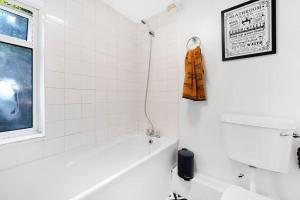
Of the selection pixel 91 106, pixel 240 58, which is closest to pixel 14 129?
pixel 91 106

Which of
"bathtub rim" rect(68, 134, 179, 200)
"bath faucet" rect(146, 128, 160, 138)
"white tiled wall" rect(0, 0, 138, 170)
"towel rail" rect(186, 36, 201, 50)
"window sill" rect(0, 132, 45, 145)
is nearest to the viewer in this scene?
"bathtub rim" rect(68, 134, 179, 200)

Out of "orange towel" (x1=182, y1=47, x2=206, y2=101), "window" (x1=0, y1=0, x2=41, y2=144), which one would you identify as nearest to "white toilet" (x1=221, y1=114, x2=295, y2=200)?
"orange towel" (x1=182, y1=47, x2=206, y2=101)

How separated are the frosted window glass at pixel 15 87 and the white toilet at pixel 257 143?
1785 millimetres

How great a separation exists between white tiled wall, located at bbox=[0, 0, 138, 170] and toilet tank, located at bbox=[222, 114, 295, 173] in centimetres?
134

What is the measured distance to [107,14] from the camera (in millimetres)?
1880

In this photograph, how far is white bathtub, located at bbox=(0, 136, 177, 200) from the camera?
1098 millimetres

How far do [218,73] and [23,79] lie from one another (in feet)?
6.08

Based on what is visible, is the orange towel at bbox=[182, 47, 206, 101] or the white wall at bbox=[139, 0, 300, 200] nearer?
the white wall at bbox=[139, 0, 300, 200]

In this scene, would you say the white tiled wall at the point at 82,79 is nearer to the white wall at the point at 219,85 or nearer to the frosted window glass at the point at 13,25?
the frosted window glass at the point at 13,25

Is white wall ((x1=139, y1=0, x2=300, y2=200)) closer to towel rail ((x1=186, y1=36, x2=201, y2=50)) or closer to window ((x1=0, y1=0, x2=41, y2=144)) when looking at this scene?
towel rail ((x1=186, y1=36, x2=201, y2=50))

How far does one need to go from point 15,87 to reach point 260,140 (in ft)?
6.82

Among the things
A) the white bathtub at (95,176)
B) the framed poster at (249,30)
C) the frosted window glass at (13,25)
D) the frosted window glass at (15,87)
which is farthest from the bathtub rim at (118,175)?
the frosted window glass at (13,25)

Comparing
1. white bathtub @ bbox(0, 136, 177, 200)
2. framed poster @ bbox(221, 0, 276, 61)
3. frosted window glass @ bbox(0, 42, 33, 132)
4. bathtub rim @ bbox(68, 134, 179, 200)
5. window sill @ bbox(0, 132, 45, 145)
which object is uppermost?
framed poster @ bbox(221, 0, 276, 61)

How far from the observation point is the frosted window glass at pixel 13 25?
126 cm
